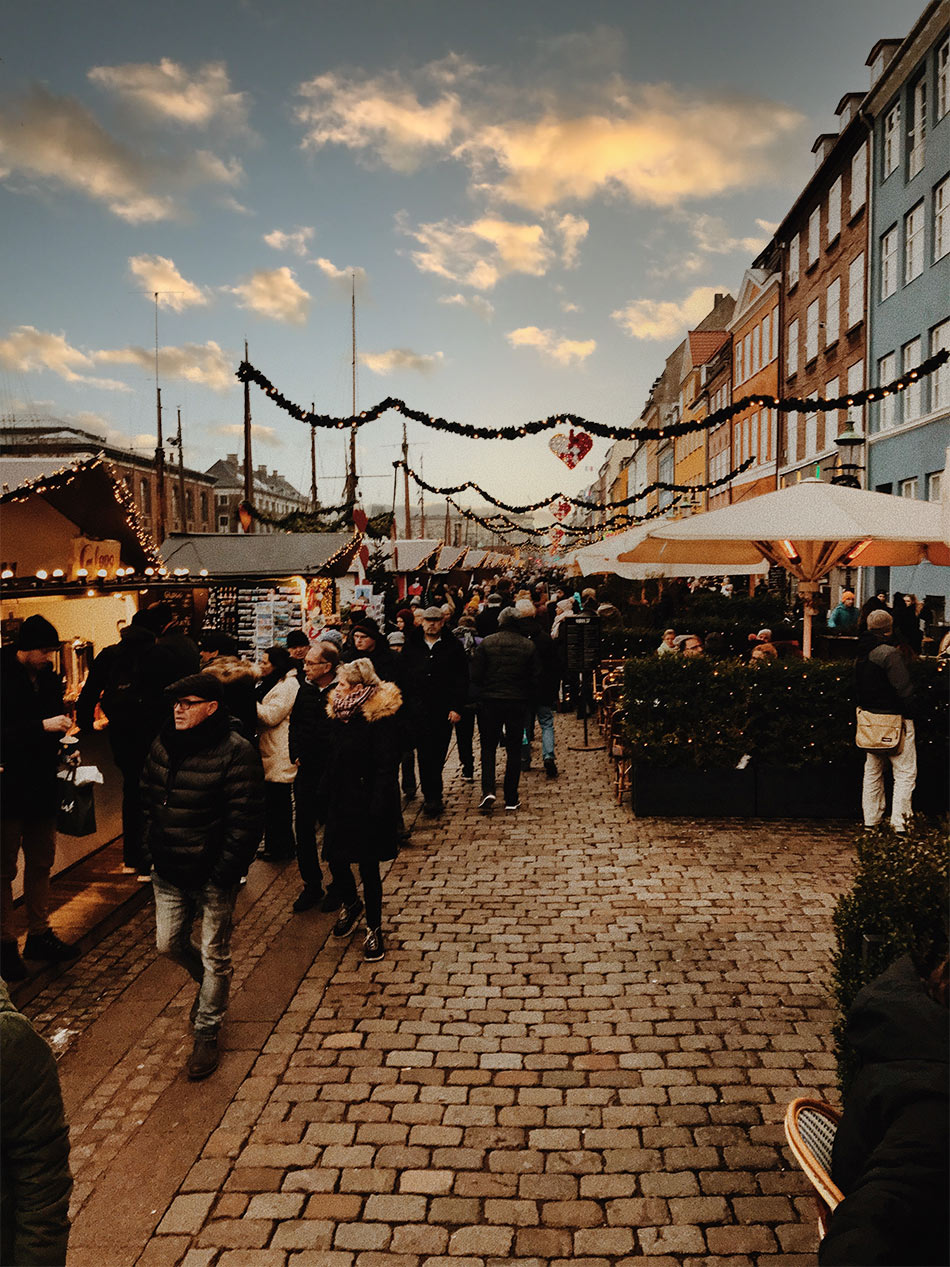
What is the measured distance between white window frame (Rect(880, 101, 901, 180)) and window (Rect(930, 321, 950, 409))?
5.82m

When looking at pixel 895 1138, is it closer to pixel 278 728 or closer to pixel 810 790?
pixel 278 728

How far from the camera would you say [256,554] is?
1491 centimetres

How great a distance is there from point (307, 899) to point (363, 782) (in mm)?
1372

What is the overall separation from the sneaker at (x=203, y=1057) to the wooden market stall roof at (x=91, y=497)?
4.96 m

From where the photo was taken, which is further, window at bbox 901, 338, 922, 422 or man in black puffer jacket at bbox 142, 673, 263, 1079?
window at bbox 901, 338, 922, 422

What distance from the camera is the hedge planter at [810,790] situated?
25.9 ft

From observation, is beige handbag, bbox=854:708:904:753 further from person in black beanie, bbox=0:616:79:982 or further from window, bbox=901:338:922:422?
window, bbox=901:338:922:422

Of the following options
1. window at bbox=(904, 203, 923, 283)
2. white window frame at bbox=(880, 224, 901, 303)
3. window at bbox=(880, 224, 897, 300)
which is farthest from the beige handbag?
window at bbox=(880, 224, 897, 300)

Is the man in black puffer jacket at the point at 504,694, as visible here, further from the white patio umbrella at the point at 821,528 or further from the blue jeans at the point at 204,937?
the blue jeans at the point at 204,937

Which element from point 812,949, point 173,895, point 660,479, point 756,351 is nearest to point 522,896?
point 812,949

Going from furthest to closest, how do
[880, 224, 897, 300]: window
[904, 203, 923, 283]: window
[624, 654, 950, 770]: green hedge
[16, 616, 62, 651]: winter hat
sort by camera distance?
[880, 224, 897, 300]: window < [904, 203, 923, 283]: window < [624, 654, 950, 770]: green hedge < [16, 616, 62, 651]: winter hat

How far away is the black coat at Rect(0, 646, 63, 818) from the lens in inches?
198

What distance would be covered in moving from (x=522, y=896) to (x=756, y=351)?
127 ft

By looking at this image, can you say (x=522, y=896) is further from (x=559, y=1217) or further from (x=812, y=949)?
(x=559, y=1217)
